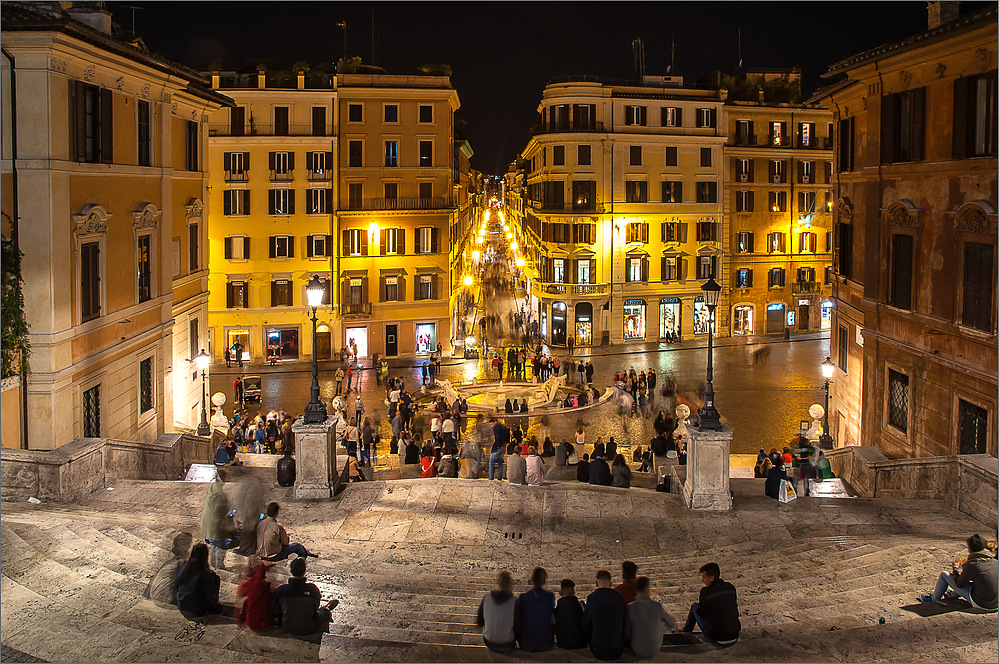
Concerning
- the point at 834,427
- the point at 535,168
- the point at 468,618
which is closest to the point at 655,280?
the point at 535,168

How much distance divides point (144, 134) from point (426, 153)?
84.8ft

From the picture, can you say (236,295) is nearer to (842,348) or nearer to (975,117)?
(842,348)

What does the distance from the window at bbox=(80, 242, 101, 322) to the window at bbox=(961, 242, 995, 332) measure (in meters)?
17.9

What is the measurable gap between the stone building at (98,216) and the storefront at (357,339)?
Result: 1905cm

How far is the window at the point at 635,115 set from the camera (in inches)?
2084

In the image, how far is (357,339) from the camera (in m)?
48.2

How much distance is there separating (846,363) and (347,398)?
19.1 m

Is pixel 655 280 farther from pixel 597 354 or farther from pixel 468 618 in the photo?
pixel 468 618

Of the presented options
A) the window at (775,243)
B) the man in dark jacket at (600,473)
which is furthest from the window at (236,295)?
the man in dark jacket at (600,473)

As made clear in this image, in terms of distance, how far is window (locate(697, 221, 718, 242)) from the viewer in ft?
178

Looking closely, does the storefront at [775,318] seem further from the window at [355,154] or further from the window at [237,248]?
the window at [237,248]

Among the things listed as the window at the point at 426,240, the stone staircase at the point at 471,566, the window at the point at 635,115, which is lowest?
the stone staircase at the point at 471,566

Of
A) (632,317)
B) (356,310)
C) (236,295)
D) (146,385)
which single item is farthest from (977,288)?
(236,295)

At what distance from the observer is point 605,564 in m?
14.1
